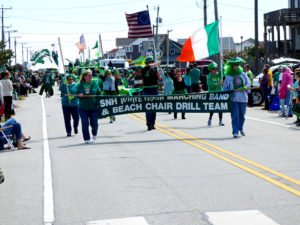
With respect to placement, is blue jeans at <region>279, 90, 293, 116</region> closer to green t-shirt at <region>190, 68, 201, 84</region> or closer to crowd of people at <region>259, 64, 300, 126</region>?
crowd of people at <region>259, 64, 300, 126</region>

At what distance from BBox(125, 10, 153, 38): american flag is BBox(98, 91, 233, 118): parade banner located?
515 centimetres

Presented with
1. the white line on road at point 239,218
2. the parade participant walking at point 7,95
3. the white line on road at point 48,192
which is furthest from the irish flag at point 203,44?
the white line on road at point 239,218

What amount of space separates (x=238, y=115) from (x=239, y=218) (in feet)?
26.9

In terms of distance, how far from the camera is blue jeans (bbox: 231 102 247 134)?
14195mm

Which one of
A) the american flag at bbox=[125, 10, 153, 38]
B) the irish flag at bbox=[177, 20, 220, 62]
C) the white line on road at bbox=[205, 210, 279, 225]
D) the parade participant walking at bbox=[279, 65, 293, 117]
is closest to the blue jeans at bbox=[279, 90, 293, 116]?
the parade participant walking at bbox=[279, 65, 293, 117]

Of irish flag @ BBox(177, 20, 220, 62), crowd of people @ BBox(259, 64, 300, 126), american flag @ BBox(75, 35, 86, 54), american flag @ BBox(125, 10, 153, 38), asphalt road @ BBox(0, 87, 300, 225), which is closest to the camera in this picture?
asphalt road @ BBox(0, 87, 300, 225)

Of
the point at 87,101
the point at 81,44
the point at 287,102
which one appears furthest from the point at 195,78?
the point at 81,44

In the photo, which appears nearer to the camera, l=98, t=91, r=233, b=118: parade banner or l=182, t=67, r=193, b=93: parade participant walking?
l=98, t=91, r=233, b=118: parade banner

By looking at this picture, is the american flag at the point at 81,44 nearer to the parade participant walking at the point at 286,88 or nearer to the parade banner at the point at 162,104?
the parade participant walking at the point at 286,88

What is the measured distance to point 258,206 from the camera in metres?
6.78

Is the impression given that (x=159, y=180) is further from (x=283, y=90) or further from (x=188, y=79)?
(x=188, y=79)

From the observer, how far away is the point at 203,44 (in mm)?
17469

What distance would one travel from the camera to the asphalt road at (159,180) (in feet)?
21.5

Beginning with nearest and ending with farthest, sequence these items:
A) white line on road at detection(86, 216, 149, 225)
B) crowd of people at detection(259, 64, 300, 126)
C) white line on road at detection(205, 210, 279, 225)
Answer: white line on road at detection(205, 210, 279, 225) < white line on road at detection(86, 216, 149, 225) < crowd of people at detection(259, 64, 300, 126)
